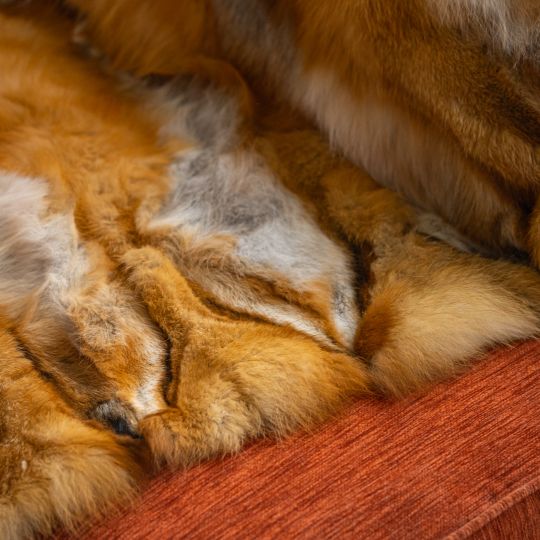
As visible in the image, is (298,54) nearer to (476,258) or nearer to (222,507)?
(476,258)

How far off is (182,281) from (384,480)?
32 centimetres

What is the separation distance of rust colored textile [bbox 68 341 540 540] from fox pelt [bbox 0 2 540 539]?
3 centimetres

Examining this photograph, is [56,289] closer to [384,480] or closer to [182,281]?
[182,281]

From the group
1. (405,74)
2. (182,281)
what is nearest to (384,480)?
(182,281)

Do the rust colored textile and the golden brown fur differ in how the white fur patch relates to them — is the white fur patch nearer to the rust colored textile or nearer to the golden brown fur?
the rust colored textile

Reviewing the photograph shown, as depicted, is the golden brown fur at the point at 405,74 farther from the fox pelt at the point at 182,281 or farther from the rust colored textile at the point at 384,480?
the rust colored textile at the point at 384,480

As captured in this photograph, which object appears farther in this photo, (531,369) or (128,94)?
(128,94)

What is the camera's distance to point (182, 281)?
883 millimetres

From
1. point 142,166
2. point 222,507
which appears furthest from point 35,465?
point 142,166

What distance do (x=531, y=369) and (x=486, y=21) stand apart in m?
0.37

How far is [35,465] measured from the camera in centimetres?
73

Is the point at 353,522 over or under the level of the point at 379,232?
under

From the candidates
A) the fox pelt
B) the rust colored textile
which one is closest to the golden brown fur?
the fox pelt

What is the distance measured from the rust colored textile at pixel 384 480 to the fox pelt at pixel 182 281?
0.09 feet
